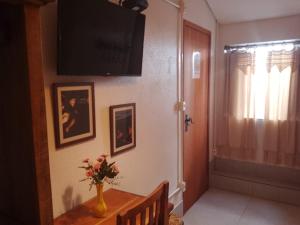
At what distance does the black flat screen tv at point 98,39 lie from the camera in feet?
4.13

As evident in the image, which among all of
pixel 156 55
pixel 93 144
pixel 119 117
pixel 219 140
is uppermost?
pixel 156 55

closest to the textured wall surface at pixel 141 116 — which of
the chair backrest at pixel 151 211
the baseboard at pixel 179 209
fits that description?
the baseboard at pixel 179 209

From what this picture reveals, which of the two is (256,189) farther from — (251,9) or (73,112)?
(73,112)

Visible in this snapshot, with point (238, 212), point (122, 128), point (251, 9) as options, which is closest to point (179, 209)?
point (238, 212)

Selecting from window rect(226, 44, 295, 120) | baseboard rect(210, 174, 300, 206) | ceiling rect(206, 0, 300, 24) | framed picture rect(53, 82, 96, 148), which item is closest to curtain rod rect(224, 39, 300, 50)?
window rect(226, 44, 295, 120)

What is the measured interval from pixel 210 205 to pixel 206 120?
1018 mm

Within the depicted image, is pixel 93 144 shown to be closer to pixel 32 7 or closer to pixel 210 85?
pixel 32 7

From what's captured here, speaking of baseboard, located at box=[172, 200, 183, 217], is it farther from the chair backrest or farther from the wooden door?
the chair backrest

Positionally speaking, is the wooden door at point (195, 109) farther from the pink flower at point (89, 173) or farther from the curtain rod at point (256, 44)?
the pink flower at point (89, 173)

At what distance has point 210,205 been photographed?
305 centimetres

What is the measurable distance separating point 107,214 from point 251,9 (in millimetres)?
2631

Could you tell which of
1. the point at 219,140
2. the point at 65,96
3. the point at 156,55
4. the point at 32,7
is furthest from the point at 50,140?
the point at 219,140

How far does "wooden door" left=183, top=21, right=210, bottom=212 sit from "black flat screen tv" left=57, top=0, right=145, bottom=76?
3.44ft

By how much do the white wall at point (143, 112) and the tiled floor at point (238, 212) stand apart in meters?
0.41
